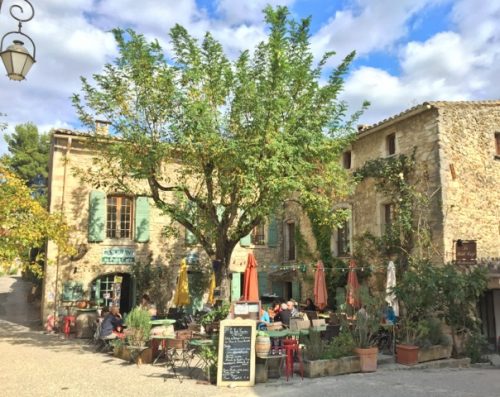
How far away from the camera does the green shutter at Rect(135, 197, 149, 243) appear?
15359 mm

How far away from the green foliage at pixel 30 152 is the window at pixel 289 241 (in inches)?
799

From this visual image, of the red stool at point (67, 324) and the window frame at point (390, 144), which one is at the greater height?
the window frame at point (390, 144)

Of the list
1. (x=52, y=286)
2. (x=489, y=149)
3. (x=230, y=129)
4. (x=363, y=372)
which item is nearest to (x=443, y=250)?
(x=489, y=149)

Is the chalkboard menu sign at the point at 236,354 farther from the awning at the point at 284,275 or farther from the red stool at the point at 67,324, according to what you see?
the awning at the point at 284,275

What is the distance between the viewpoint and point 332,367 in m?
8.17

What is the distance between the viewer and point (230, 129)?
10.2 meters

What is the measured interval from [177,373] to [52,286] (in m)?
8.05

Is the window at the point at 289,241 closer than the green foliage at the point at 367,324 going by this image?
No

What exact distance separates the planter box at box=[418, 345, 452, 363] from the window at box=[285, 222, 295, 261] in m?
8.19

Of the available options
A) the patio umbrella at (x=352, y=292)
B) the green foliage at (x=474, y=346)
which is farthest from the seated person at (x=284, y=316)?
the green foliage at (x=474, y=346)

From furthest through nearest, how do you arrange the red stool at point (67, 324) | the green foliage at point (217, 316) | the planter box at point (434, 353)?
the red stool at point (67, 324) < the green foliage at point (217, 316) < the planter box at point (434, 353)

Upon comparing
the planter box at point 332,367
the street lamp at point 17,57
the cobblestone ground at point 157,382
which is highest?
the street lamp at point 17,57

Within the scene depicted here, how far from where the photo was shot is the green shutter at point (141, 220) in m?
15.4

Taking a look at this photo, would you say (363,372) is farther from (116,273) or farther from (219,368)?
(116,273)
